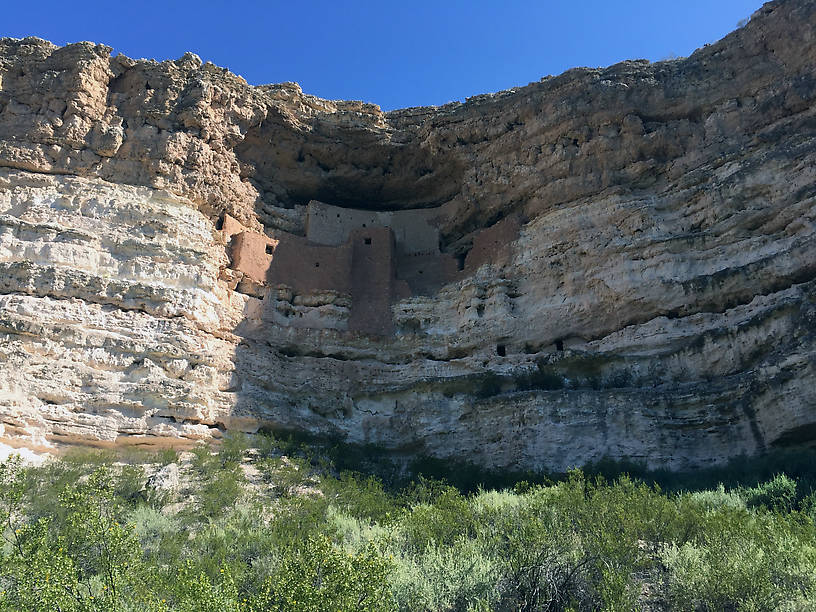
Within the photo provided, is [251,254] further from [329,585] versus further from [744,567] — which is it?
[744,567]

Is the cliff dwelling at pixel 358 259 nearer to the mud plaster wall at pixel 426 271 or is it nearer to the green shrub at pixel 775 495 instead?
the mud plaster wall at pixel 426 271

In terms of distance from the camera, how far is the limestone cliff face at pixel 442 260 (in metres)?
14.4

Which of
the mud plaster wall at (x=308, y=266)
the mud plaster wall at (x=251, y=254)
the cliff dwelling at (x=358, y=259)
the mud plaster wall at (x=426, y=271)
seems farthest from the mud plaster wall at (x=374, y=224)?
the mud plaster wall at (x=251, y=254)

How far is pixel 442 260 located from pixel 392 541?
11.5 metres

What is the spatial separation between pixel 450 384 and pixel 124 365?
6704 mm

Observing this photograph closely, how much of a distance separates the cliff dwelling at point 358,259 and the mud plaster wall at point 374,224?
0.09 feet

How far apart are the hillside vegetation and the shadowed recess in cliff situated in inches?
372

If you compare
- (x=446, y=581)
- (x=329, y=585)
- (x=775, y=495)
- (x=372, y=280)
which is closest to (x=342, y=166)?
(x=372, y=280)

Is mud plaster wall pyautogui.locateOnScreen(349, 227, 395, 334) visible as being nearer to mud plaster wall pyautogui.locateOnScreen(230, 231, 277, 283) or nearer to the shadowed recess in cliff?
the shadowed recess in cliff

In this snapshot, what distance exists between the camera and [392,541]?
9688 millimetres

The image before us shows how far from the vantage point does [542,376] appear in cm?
1634

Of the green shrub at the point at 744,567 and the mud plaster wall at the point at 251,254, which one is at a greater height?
the mud plaster wall at the point at 251,254

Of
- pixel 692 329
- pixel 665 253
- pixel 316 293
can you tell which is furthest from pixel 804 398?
pixel 316 293

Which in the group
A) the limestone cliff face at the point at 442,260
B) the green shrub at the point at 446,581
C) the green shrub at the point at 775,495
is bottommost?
the green shrub at the point at 446,581
